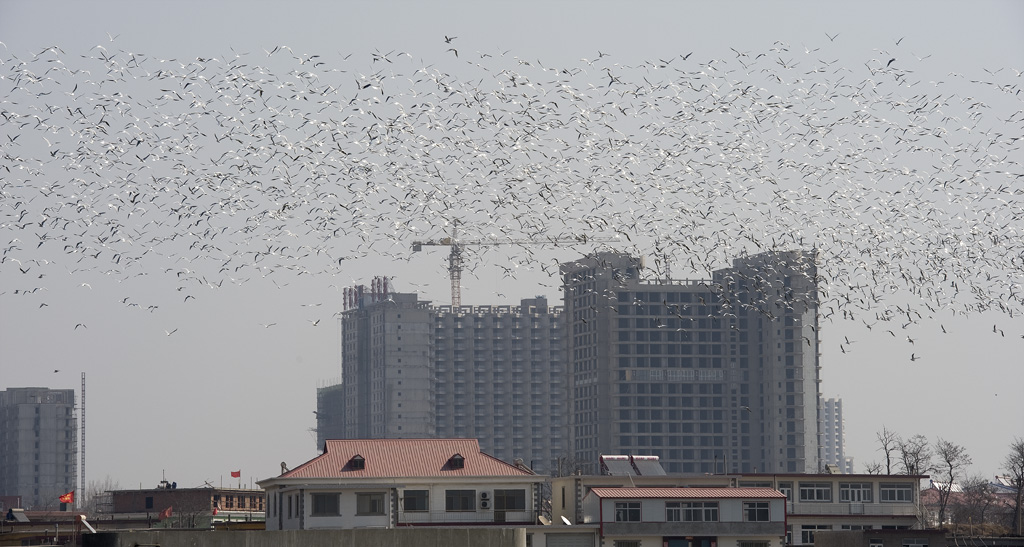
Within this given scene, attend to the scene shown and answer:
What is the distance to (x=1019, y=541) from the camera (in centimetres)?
10869

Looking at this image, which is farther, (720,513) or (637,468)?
(637,468)

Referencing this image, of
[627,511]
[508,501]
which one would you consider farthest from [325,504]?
[627,511]

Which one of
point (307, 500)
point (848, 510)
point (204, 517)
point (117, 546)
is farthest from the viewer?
point (204, 517)

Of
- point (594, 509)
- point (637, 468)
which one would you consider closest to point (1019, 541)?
point (637, 468)

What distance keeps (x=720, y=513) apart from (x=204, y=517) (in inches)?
2520

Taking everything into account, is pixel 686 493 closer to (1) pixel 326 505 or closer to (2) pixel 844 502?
(1) pixel 326 505

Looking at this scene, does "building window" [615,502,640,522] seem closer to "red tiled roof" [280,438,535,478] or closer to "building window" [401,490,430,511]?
"red tiled roof" [280,438,535,478]

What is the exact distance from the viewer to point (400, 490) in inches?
3583

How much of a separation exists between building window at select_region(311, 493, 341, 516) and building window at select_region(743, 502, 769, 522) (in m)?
26.8

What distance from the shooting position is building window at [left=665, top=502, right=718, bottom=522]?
9162 cm

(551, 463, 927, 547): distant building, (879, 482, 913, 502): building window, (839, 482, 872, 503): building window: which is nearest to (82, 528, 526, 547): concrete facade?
(551, 463, 927, 547): distant building

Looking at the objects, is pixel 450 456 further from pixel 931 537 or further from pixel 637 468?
pixel 931 537

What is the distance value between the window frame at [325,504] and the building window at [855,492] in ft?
165

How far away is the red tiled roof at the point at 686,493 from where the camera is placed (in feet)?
300
